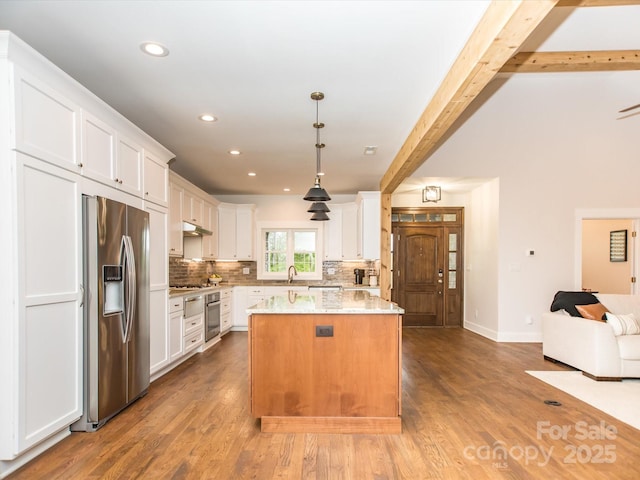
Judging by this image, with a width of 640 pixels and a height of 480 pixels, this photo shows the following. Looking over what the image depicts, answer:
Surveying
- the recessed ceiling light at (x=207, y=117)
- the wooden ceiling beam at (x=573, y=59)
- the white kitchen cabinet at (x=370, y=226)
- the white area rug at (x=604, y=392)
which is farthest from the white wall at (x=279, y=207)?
the white area rug at (x=604, y=392)

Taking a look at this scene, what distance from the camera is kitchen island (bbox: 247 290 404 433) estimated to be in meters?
3.02

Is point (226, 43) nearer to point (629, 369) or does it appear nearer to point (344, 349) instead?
point (344, 349)

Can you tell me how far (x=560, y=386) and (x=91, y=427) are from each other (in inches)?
168

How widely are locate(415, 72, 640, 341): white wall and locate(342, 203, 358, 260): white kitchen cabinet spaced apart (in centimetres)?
234

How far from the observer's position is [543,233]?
6266 millimetres

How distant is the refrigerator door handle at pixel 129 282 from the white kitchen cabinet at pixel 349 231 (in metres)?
4.83

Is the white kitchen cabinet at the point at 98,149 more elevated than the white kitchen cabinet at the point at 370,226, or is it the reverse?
the white kitchen cabinet at the point at 98,149

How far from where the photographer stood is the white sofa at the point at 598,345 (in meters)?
4.22

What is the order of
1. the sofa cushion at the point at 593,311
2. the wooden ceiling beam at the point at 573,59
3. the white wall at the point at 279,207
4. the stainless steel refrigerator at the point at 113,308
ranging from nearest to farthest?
1. the stainless steel refrigerator at the point at 113,308
2. the wooden ceiling beam at the point at 573,59
3. the sofa cushion at the point at 593,311
4. the white wall at the point at 279,207

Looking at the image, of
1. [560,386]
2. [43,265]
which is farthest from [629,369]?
[43,265]

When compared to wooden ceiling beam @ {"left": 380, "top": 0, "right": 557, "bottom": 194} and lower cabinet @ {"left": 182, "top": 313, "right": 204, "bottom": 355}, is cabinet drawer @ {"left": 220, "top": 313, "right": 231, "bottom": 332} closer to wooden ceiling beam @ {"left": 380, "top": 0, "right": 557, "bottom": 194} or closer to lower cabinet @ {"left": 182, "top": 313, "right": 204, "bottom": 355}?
lower cabinet @ {"left": 182, "top": 313, "right": 204, "bottom": 355}

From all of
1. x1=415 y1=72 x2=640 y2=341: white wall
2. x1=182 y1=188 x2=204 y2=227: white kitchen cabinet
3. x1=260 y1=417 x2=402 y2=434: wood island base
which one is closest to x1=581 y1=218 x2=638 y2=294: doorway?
x1=415 y1=72 x2=640 y2=341: white wall

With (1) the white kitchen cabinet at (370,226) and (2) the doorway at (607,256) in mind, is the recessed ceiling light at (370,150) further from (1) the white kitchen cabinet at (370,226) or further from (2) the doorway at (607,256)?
(2) the doorway at (607,256)

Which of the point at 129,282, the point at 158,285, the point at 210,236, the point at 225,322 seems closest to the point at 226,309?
the point at 225,322
